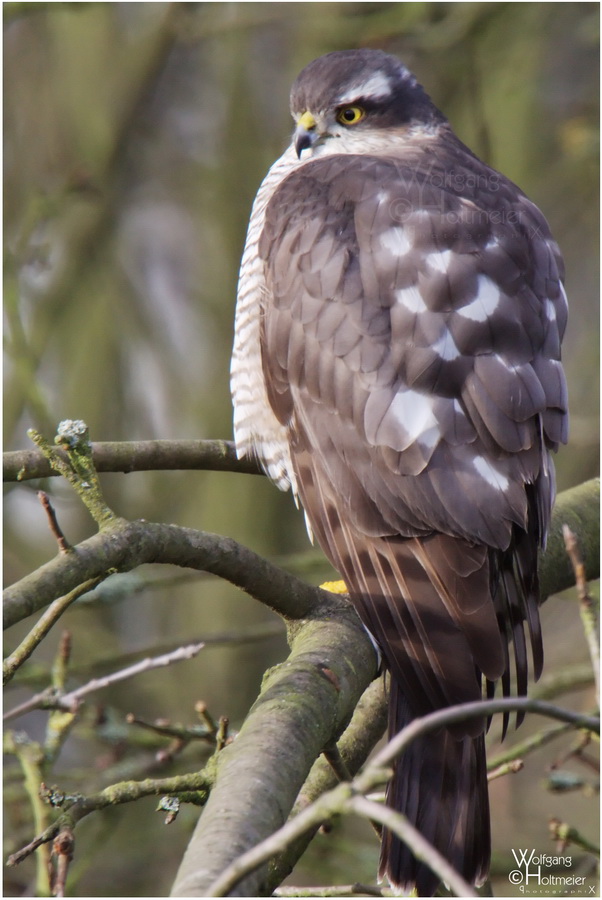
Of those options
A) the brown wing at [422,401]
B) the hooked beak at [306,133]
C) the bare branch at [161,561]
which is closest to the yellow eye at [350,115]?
the hooked beak at [306,133]

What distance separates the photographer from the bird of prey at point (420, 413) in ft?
8.45

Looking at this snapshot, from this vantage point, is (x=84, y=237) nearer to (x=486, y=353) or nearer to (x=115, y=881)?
(x=115, y=881)

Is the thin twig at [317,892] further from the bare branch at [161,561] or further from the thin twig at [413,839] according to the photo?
the thin twig at [413,839]

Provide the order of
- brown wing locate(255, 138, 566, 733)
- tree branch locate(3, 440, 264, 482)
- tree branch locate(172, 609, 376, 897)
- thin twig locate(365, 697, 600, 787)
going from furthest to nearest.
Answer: brown wing locate(255, 138, 566, 733), tree branch locate(3, 440, 264, 482), tree branch locate(172, 609, 376, 897), thin twig locate(365, 697, 600, 787)

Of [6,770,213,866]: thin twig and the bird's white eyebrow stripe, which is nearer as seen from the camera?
[6,770,213,866]: thin twig

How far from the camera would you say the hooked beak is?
3.87 m

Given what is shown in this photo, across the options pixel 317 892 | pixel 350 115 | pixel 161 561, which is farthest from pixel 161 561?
pixel 350 115

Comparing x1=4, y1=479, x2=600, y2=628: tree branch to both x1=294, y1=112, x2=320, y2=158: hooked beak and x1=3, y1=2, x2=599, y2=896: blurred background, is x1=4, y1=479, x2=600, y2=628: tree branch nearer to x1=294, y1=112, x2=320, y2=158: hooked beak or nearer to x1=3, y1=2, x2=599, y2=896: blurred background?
x1=294, y1=112, x2=320, y2=158: hooked beak

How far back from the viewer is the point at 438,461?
2.74m

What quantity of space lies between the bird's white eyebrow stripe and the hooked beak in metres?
0.13

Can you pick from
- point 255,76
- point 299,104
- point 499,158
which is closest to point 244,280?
point 299,104

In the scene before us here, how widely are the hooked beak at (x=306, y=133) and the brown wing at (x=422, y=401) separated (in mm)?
649

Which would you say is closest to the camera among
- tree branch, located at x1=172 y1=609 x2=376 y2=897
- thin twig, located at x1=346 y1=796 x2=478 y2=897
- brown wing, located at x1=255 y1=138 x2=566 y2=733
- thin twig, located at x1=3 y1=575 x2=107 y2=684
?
thin twig, located at x1=346 y1=796 x2=478 y2=897

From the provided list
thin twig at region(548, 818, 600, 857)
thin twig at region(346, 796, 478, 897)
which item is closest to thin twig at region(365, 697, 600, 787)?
thin twig at region(346, 796, 478, 897)
